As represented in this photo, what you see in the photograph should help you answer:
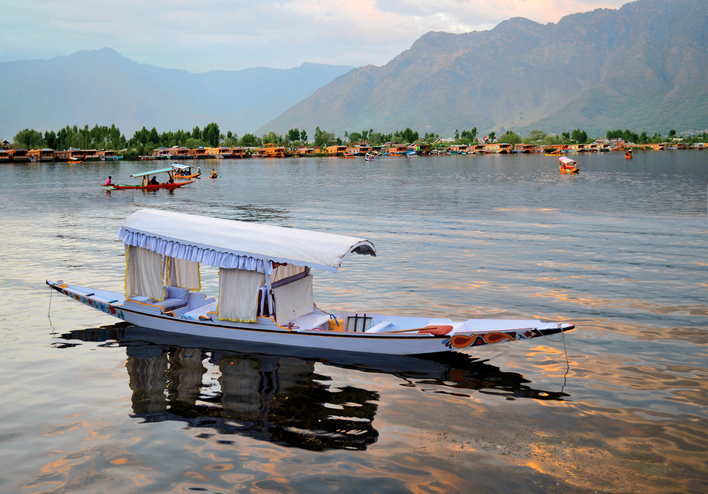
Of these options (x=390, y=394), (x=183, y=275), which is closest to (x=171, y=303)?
(x=183, y=275)

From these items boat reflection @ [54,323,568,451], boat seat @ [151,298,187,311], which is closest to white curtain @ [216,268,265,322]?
boat reflection @ [54,323,568,451]

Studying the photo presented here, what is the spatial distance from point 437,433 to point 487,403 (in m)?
2.13

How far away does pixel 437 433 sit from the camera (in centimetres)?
1249

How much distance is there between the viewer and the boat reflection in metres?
13.0

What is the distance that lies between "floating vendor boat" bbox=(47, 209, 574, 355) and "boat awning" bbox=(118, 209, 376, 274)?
0.11ft

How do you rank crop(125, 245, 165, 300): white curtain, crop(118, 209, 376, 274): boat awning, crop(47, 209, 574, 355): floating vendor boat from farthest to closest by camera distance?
crop(125, 245, 165, 300): white curtain
crop(118, 209, 376, 274): boat awning
crop(47, 209, 574, 355): floating vendor boat

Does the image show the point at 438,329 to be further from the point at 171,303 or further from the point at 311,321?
the point at 171,303

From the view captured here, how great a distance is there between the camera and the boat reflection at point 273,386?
42.6ft

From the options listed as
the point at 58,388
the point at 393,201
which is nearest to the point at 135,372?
the point at 58,388

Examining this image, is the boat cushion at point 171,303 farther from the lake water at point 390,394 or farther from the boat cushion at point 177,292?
the lake water at point 390,394

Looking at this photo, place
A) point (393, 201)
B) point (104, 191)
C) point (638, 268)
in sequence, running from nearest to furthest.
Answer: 1. point (638, 268)
2. point (393, 201)
3. point (104, 191)

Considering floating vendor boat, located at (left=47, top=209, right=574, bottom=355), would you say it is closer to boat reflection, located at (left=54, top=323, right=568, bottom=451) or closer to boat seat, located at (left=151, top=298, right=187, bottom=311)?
boat seat, located at (left=151, top=298, right=187, bottom=311)

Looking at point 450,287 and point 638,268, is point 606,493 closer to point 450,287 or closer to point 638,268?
point 450,287

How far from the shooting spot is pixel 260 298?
57.9ft
